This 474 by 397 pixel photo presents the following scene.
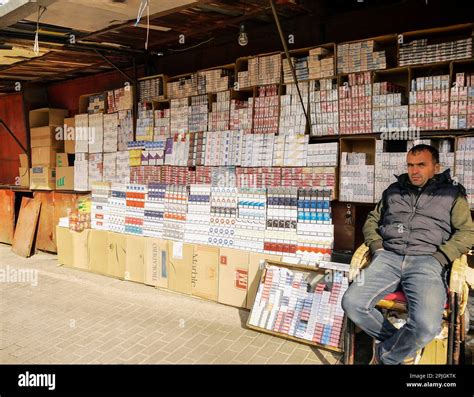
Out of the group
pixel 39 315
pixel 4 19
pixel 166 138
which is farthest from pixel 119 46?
pixel 39 315

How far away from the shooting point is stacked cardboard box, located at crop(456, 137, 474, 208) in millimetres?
4062

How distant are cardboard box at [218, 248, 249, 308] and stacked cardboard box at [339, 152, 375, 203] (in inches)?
57.7

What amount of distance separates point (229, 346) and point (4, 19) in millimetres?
4223

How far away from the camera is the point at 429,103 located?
4254 millimetres

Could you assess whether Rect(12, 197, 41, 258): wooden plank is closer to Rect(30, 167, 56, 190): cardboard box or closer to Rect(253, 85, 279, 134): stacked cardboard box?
Rect(30, 167, 56, 190): cardboard box

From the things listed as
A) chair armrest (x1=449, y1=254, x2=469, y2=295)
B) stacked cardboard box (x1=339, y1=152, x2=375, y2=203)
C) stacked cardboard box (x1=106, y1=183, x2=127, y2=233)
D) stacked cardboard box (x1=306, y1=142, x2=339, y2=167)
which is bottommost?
chair armrest (x1=449, y1=254, x2=469, y2=295)

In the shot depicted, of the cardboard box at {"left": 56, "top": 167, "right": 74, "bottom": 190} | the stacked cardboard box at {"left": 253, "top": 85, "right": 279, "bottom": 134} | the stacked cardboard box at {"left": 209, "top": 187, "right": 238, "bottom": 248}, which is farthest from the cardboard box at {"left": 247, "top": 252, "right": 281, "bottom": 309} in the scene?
the cardboard box at {"left": 56, "top": 167, "right": 74, "bottom": 190}

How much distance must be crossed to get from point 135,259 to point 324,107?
363 cm

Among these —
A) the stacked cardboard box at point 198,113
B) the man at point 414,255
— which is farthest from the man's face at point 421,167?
the stacked cardboard box at point 198,113

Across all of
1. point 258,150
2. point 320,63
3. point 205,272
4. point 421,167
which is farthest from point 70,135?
point 421,167

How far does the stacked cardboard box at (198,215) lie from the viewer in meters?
5.61

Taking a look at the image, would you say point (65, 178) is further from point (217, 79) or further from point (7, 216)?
point (217, 79)

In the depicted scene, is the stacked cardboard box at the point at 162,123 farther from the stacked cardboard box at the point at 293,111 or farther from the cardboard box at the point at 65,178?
the cardboard box at the point at 65,178

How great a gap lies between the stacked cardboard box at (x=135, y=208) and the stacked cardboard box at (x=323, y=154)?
2735mm
